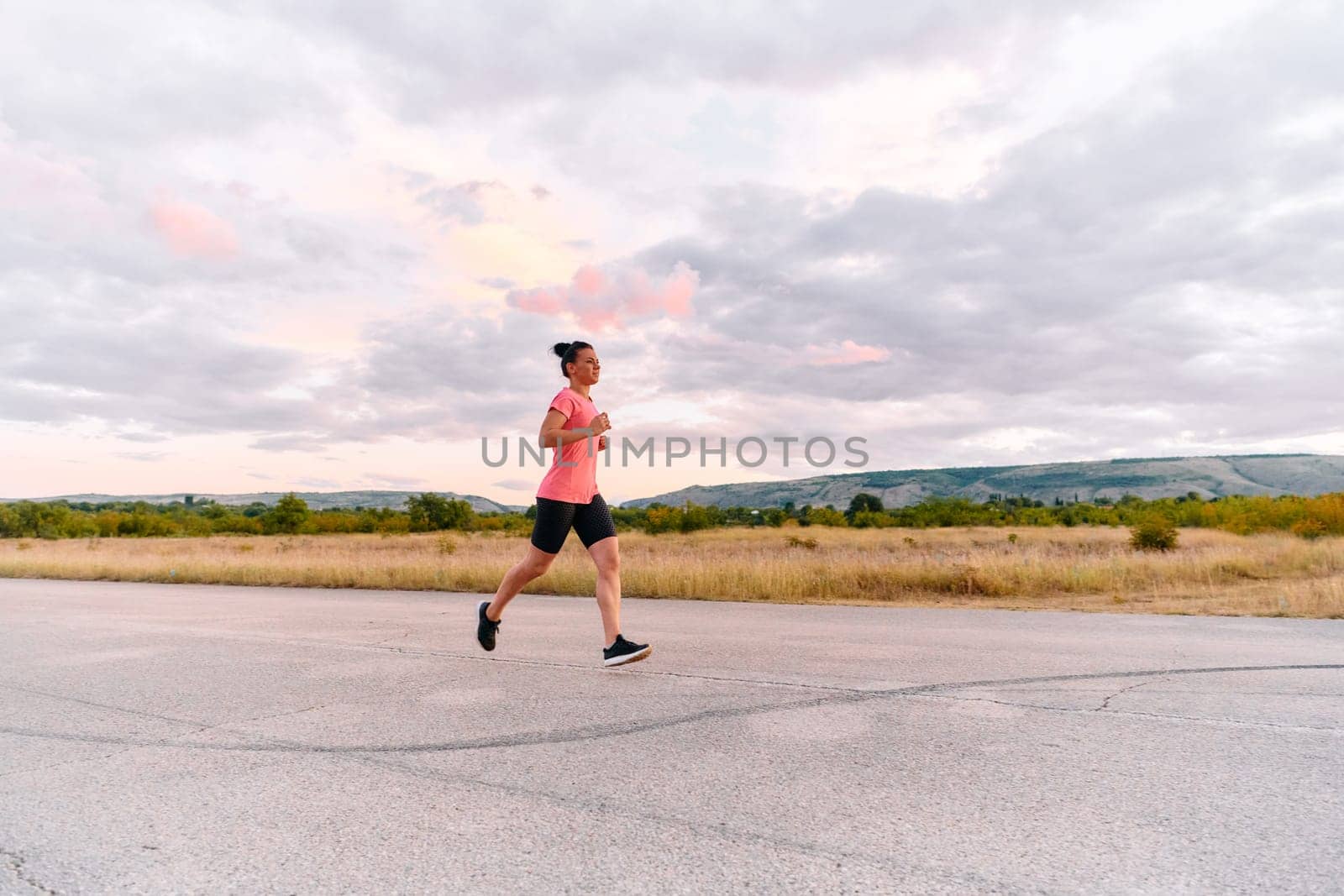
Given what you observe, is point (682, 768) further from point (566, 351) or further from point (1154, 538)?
point (1154, 538)

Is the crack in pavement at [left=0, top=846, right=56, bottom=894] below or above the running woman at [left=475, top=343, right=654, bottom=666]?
below

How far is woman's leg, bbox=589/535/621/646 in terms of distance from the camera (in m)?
6.33

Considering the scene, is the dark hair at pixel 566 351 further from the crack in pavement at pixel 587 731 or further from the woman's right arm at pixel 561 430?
the crack in pavement at pixel 587 731

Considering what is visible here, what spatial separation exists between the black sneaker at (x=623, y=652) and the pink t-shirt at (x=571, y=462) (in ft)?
3.52

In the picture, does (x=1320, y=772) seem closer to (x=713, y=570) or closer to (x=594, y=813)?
(x=594, y=813)

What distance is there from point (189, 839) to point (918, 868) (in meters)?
2.51

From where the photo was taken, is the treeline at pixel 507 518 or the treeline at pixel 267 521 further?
the treeline at pixel 267 521

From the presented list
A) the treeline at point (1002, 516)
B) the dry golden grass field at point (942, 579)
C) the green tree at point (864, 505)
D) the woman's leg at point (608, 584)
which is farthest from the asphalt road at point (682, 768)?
the green tree at point (864, 505)

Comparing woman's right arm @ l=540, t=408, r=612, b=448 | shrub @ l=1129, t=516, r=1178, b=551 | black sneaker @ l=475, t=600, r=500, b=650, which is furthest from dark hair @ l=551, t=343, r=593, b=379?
shrub @ l=1129, t=516, r=1178, b=551

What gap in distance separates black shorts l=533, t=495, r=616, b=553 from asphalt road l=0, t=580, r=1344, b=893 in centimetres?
96

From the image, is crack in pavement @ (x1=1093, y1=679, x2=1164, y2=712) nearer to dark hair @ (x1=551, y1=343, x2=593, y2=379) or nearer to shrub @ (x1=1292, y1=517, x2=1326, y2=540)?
dark hair @ (x1=551, y1=343, x2=593, y2=379)

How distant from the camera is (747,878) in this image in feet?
8.60

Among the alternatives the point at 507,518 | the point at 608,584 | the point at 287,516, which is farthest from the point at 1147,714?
the point at 507,518

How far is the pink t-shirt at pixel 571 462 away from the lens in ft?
20.3
